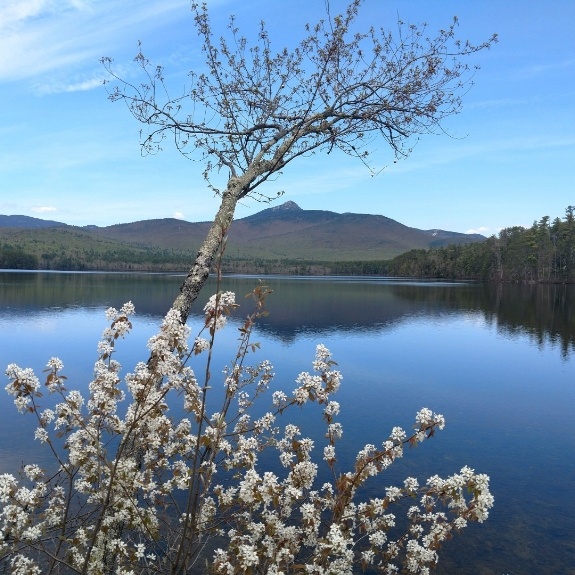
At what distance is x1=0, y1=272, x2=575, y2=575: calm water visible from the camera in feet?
34.6

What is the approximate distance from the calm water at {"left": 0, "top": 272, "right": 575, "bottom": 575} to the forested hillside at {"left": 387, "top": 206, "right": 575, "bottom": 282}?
315ft

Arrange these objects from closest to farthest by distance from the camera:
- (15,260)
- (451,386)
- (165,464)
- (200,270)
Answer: (200,270)
(165,464)
(451,386)
(15,260)

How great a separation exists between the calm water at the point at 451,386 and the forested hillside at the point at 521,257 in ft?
315

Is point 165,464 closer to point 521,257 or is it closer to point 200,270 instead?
point 200,270

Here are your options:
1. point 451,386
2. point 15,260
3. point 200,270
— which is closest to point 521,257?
point 451,386

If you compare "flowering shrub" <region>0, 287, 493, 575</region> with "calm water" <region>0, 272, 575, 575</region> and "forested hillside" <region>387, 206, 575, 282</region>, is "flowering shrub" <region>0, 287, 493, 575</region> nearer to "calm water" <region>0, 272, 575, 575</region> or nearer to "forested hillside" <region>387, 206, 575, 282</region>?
"calm water" <region>0, 272, 575, 575</region>

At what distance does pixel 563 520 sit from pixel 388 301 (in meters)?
→ 55.6

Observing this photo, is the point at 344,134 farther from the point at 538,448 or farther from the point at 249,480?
the point at 538,448

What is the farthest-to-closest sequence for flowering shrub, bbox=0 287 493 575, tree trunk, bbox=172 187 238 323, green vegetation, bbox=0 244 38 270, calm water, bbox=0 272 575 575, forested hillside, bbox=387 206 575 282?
1. green vegetation, bbox=0 244 38 270
2. forested hillside, bbox=387 206 575 282
3. calm water, bbox=0 272 575 575
4. tree trunk, bbox=172 187 238 323
5. flowering shrub, bbox=0 287 493 575

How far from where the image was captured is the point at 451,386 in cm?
2275

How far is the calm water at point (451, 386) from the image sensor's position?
415 inches

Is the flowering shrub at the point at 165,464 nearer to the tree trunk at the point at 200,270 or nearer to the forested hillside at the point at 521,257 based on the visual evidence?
the tree trunk at the point at 200,270

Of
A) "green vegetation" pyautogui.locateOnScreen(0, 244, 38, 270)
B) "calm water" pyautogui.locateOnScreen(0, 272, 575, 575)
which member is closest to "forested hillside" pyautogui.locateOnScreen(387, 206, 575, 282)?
"calm water" pyautogui.locateOnScreen(0, 272, 575, 575)

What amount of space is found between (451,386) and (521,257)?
436 ft
